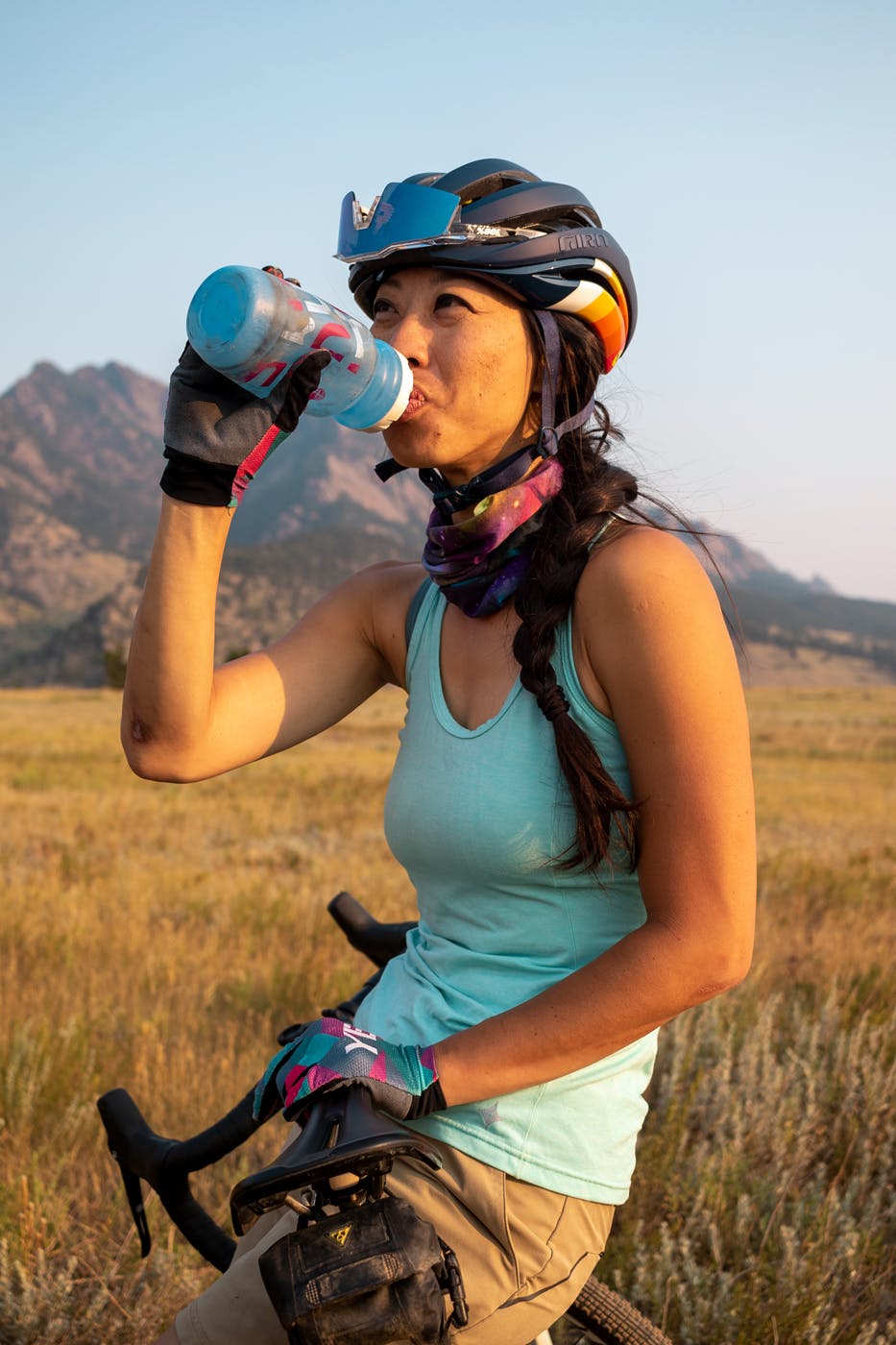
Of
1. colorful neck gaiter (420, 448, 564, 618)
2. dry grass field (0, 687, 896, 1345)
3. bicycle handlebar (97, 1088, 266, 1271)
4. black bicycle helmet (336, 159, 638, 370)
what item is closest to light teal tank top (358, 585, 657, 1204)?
colorful neck gaiter (420, 448, 564, 618)

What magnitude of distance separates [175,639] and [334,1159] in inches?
40.2

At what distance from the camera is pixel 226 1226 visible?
142 inches

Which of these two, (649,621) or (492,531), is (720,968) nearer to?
(649,621)

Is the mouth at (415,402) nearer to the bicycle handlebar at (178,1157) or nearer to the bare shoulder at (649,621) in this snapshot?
the bare shoulder at (649,621)

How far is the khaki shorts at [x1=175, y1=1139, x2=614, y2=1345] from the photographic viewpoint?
1.90 meters

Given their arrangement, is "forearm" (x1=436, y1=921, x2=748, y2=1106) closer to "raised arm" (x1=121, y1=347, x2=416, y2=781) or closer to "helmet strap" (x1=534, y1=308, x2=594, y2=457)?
"raised arm" (x1=121, y1=347, x2=416, y2=781)

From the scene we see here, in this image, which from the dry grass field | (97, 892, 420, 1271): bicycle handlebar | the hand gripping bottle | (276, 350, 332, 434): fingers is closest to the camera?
the hand gripping bottle

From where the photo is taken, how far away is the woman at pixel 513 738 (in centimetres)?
191

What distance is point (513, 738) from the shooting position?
2074 mm

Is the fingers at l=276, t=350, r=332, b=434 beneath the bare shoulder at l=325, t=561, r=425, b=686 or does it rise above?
above

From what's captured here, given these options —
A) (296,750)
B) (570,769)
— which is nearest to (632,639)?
(570,769)

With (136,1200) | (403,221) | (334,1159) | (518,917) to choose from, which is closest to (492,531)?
(403,221)

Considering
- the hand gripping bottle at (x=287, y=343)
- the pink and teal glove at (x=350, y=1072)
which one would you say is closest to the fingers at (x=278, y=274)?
the hand gripping bottle at (x=287, y=343)

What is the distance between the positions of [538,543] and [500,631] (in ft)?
0.63
